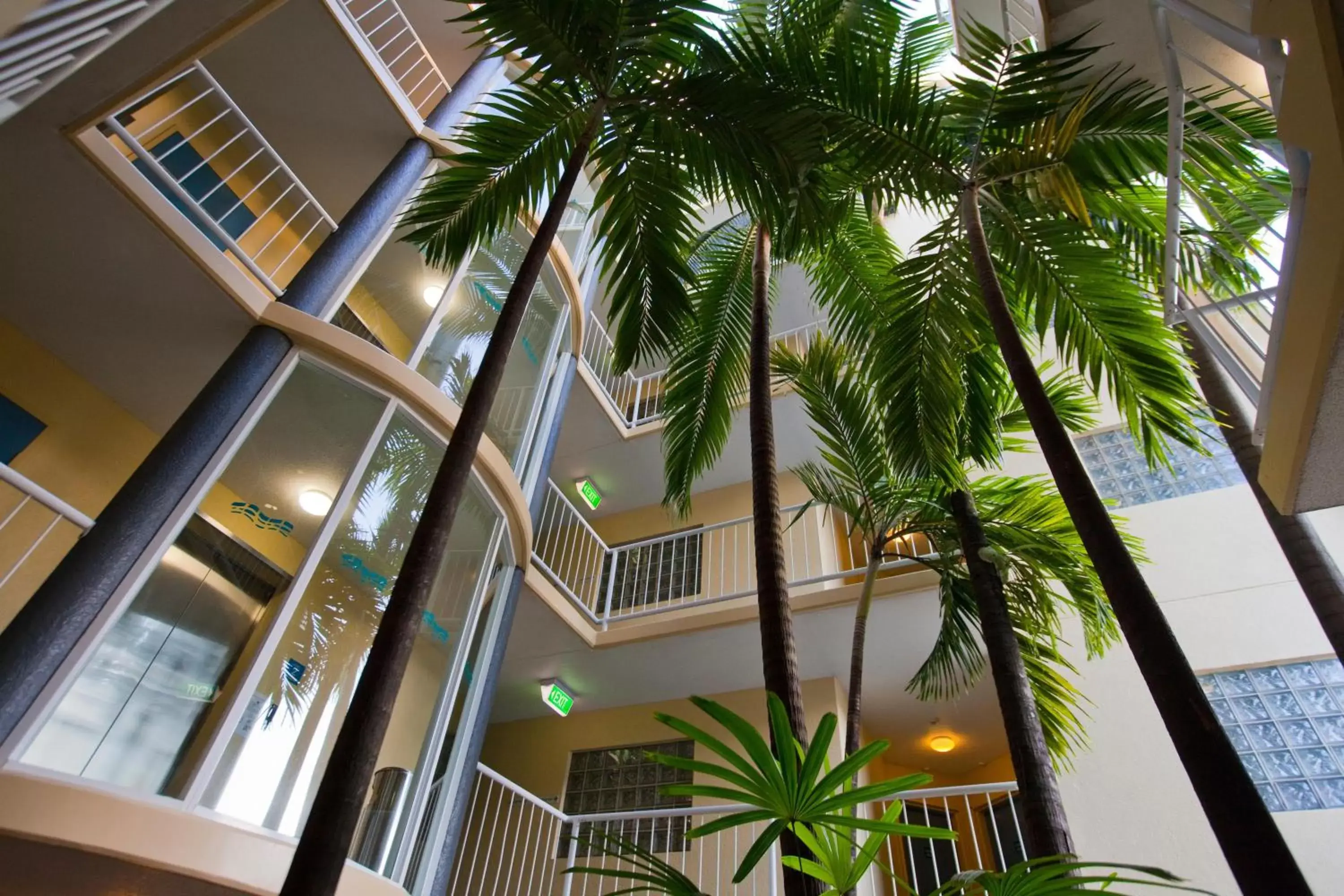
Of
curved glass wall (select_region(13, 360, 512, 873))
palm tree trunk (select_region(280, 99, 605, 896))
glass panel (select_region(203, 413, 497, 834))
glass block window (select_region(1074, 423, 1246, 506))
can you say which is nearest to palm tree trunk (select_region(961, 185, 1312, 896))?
palm tree trunk (select_region(280, 99, 605, 896))

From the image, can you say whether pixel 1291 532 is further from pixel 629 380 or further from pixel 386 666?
pixel 629 380

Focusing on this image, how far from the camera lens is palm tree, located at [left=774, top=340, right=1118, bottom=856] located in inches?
155

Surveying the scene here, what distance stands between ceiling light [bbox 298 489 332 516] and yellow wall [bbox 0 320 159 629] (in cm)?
174

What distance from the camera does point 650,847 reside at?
6.41m

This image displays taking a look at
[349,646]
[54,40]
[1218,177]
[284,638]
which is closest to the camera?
[54,40]

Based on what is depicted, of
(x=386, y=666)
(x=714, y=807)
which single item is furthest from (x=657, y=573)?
(x=386, y=666)

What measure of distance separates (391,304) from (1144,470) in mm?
6654

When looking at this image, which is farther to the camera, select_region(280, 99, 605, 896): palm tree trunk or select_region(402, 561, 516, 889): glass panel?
select_region(402, 561, 516, 889): glass panel

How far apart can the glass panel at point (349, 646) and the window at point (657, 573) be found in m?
3.67

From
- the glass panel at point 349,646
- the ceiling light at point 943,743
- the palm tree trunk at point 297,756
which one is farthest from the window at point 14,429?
the ceiling light at point 943,743

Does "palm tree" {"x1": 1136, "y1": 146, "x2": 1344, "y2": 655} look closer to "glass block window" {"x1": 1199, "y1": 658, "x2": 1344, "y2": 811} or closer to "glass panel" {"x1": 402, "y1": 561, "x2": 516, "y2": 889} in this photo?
"glass block window" {"x1": 1199, "y1": 658, "x2": 1344, "y2": 811}

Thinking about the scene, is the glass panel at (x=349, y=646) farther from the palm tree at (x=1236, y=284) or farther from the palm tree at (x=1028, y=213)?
the palm tree at (x=1236, y=284)

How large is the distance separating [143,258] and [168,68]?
1.12 meters

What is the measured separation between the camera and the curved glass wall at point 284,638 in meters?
2.85
